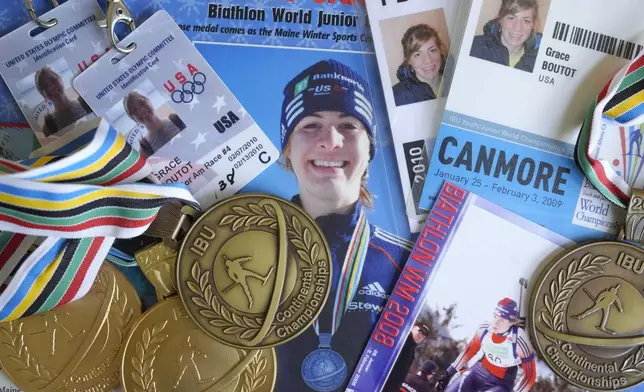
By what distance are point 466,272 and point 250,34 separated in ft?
1.50

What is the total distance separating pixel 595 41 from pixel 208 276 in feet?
2.03

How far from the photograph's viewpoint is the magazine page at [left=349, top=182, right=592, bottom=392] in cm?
76

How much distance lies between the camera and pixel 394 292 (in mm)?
764

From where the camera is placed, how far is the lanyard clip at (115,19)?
0.74 meters

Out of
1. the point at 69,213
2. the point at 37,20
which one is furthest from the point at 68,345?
the point at 37,20

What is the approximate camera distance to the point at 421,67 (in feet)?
2.53

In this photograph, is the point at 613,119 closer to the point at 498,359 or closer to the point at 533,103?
the point at 533,103

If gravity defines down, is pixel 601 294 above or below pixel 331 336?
above

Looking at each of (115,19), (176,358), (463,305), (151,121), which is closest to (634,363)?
(463,305)

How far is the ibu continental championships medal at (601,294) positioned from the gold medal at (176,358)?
42cm

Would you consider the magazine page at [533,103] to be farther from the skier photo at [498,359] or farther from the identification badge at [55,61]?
the identification badge at [55,61]

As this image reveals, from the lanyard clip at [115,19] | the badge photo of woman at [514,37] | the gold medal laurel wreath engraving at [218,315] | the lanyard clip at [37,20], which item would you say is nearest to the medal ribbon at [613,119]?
the badge photo of woman at [514,37]

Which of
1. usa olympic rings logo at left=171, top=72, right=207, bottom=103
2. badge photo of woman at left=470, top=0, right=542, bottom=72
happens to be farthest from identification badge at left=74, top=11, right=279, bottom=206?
badge photo of woman at left=470, top=0, right=542, bottom=72

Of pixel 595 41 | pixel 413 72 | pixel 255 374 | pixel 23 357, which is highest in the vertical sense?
pixel 595 41
